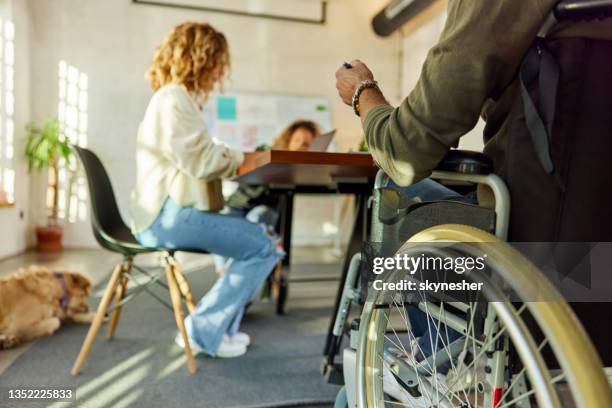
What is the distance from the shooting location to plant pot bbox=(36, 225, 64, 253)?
448cm

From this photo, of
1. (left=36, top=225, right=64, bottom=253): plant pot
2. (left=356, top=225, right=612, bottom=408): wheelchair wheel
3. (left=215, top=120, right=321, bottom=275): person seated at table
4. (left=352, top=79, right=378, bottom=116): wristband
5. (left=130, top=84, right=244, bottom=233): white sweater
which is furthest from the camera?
(left=36, top=225, right=64, bottom=253): plant pot

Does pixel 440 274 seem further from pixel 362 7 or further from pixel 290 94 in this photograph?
pixel 362 7

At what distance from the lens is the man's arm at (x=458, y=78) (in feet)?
2.12

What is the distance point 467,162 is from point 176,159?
116cm

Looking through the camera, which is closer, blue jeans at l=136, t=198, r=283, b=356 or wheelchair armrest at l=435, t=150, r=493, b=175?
wheelchair armrest at l=435, t=150, r=493, b=175

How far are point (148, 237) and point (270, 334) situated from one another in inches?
30.0

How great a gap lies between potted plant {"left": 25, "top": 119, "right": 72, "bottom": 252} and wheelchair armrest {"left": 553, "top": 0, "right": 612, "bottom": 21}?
4.49m

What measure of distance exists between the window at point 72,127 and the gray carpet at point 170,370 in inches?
119

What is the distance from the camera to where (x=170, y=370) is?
1662 mm

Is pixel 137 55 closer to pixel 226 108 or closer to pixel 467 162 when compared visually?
A: pixel 226 108

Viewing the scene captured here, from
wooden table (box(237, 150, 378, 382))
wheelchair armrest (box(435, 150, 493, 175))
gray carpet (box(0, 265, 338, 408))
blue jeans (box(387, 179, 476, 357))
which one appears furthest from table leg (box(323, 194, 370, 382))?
wheelchair armrest (box(435, 150, 493, 175))

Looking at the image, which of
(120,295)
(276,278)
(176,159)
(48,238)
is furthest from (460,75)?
(48,238)

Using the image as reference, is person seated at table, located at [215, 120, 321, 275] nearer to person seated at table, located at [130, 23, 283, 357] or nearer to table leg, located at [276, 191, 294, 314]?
table leg, located at [276, 191, 294, 314]

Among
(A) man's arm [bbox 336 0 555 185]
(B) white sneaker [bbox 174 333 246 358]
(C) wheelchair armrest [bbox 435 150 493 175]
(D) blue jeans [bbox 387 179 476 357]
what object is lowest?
(B) white sneaker [bbox 174 333 246 358]
